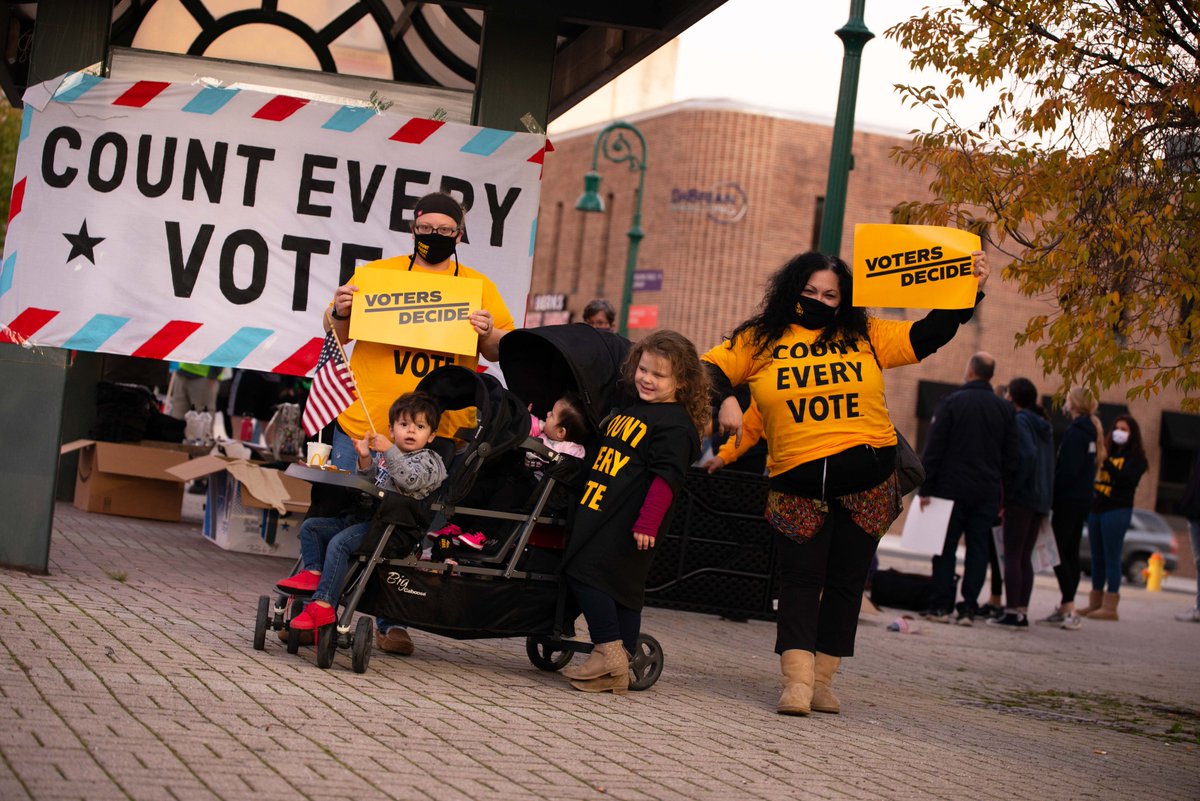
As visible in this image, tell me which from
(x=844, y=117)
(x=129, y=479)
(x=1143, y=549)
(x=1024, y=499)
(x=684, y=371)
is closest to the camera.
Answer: (x=684, y=371)

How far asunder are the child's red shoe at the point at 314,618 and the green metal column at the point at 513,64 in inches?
141

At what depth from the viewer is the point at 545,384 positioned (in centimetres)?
731

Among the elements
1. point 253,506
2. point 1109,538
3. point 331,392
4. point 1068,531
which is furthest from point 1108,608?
point 331,392

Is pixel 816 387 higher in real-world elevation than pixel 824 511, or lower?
higher

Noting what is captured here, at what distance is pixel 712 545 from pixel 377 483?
4188mm

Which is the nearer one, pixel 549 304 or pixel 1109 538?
pixel 1109 538

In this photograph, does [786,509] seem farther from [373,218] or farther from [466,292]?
[373,218]

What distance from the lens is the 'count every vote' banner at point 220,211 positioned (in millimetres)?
8469

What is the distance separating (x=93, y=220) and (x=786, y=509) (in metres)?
4.16

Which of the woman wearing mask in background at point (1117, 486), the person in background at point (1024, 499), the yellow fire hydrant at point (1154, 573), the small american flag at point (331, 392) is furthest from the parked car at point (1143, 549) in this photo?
the small american flag at point (331, 392)

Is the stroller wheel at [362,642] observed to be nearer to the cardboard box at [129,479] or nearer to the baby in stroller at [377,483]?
the baby in stroller at [377,483]

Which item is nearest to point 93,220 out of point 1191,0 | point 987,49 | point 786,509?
point 786,509

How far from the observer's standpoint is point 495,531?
7.07 metres

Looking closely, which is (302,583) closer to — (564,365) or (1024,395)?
(564,365)
